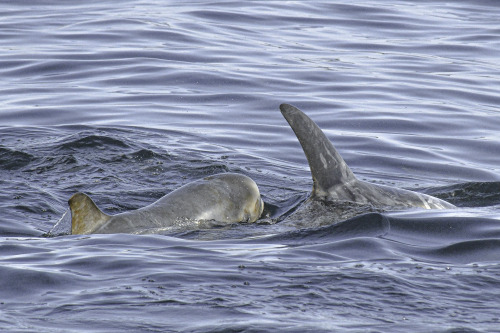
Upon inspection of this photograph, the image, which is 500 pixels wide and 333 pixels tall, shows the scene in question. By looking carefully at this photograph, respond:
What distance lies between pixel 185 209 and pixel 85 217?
0.88 meters

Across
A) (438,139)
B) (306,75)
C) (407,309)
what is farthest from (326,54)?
(407,309)

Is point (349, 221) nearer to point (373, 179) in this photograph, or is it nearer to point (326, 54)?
point (373, 179)

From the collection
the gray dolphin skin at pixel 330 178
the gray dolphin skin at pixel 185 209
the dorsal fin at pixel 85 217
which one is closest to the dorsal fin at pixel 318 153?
the gray dolphin skin at pixel 330 178

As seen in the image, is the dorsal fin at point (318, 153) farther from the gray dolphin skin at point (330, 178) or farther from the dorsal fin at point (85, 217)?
the dorsal fin at point (85, 217)

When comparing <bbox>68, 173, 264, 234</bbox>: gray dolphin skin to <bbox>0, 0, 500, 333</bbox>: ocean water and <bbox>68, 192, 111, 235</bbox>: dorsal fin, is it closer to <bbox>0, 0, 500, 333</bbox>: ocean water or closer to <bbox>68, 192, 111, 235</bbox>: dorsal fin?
<bbox>68, 192, 111, 235</bbox>: dorsal fin

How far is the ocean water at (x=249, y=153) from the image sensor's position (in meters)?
5.45

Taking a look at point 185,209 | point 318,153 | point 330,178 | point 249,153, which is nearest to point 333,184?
point 330,178

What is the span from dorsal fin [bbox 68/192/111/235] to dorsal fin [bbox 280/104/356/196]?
2035 mm

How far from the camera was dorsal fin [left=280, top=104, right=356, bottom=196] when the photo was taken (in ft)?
27.4

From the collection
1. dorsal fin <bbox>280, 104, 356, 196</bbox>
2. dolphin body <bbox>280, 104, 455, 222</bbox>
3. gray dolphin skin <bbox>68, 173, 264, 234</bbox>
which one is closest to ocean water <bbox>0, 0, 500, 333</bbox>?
gray dolphin skin <bbox>68, 173, 264, 234</bbox>

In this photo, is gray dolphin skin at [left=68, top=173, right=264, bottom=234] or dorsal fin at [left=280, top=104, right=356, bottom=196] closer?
gray dolphin skin at [left=68, top=173, right=264, bottom=234]

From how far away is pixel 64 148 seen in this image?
11180 mm

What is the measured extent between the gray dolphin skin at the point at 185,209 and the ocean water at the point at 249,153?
0.61ft

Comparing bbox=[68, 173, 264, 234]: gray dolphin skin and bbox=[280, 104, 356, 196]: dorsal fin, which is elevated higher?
bbox=[280, 104, 356, 196]: dorsal fin
